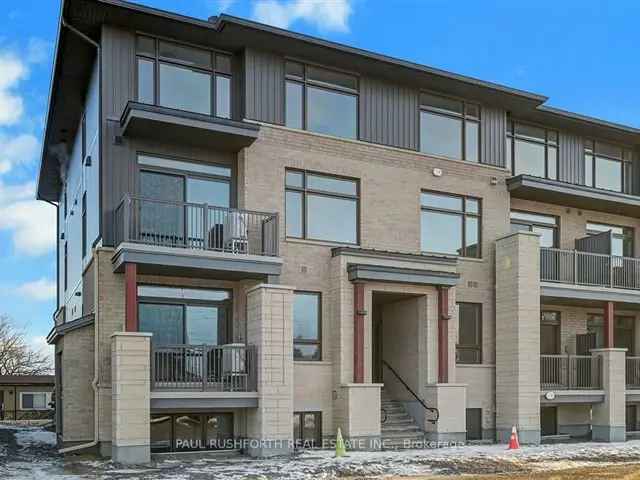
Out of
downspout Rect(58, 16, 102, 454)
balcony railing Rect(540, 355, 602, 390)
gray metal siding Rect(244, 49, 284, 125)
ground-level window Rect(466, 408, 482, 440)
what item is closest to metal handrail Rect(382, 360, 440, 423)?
ground-level window Rect(466, 408, 482, 440)

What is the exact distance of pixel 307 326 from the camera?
19.9 m

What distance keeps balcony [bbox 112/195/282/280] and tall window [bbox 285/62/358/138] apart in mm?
3319

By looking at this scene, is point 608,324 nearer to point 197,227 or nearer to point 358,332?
point 358,332

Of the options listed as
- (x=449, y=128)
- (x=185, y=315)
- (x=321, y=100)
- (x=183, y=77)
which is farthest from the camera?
(x=449, y=128)

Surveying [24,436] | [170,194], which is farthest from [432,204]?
[24,436]

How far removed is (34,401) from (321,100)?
27639 millimetres

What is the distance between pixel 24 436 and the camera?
23469mm

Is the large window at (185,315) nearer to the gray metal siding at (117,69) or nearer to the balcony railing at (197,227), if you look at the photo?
the balcony railing at (197,227)

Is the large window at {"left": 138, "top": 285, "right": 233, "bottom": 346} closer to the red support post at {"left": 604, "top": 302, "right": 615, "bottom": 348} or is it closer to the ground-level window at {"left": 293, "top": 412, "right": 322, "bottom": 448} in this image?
the ground-level window at {"left": 293, "top": 412, "right": 322, "bottom": 448}

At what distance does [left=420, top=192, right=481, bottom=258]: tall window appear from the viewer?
2217 cm

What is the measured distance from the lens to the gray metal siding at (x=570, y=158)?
2523 cm

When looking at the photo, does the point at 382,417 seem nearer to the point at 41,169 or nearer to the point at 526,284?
the point at 526,284

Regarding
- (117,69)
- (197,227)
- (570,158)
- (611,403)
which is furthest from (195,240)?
(570,158)

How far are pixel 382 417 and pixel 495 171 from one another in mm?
8035
